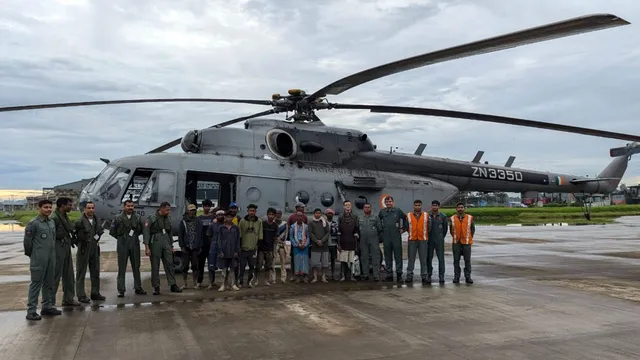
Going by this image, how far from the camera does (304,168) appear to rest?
37.1 ft

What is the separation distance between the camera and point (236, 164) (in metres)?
10.6

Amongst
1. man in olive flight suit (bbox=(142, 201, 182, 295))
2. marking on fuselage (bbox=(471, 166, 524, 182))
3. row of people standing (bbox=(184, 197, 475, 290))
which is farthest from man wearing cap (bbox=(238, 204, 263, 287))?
marking on fuselage (bbox=(471, 166, 524, 182))

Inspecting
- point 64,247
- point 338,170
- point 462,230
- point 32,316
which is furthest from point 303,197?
point 32,316

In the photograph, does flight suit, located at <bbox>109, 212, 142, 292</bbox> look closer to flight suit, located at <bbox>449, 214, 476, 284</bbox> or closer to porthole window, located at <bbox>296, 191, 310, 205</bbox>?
porthole window, located at <bbox>296, 191, 310, 205</bbox>

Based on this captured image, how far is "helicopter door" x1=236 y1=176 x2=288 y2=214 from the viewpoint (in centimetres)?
1054

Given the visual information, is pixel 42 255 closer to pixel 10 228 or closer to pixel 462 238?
pixel 462 238

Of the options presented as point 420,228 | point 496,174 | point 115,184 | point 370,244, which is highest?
point 496,174

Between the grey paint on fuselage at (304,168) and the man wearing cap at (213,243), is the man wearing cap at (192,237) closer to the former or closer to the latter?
the man wearing cap at (213,243)

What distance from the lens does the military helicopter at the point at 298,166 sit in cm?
977

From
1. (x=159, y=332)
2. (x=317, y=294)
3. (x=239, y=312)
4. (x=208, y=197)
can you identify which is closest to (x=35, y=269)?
(x=159, y=332)

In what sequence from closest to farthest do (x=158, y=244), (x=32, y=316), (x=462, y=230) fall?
1. (x=32, y=316)
2. (x=158, y=244)
3. (x=462, y=230)

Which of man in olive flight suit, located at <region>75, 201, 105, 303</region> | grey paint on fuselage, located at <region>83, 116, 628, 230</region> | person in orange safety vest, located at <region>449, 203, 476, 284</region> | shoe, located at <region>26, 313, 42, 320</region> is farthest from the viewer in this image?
grey paint on fuselage, located at <region>83, 116, 628, 230</region>

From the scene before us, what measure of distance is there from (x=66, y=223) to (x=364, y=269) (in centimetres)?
533

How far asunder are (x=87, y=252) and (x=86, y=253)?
20mm
